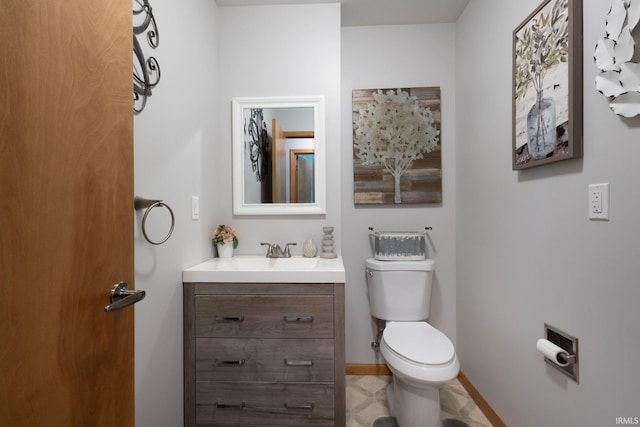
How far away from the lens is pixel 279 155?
6.32 feet

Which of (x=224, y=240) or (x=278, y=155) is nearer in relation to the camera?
(x=224, y=240)

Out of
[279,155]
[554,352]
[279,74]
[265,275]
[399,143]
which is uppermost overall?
[279,74]

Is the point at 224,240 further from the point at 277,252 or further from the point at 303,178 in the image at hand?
the point at 303,178

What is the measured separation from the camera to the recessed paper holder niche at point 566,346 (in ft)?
3.54

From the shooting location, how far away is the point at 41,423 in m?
0.54

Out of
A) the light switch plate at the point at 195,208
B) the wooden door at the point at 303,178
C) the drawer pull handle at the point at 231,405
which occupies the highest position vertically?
the wooden door at the point at 303,178

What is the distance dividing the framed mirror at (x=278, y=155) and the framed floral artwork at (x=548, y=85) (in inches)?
41.5

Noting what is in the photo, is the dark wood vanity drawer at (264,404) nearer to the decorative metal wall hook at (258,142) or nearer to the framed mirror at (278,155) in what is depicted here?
the framed mirror at (278,155)

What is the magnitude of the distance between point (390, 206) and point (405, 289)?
0.61 m

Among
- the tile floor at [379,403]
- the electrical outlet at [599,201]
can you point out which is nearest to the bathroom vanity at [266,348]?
the tile floor at [379,403]

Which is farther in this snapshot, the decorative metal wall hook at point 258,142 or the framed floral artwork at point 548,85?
the decorative metal wall hook at point 258,142

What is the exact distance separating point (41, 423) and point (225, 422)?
3.45 ft

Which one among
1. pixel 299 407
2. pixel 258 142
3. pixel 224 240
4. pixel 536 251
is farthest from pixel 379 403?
pixel 258 142

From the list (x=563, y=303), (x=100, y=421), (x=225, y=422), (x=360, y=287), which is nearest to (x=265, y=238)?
(x=360, y=287)
